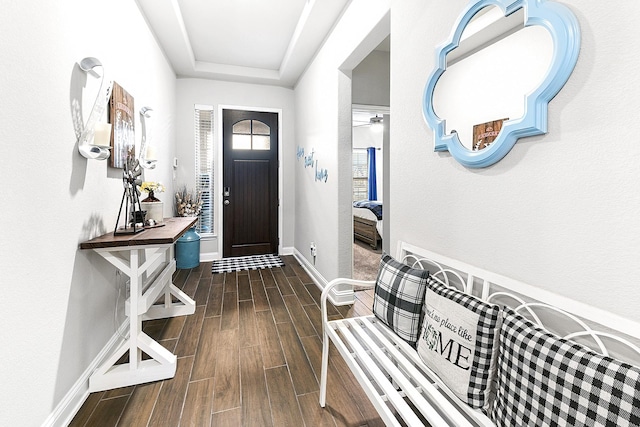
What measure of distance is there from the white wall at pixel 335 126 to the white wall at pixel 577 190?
1.07 m

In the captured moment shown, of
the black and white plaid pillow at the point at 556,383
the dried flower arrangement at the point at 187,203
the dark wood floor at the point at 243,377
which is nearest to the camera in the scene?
the black and white plaid pillow at the point at 556,383

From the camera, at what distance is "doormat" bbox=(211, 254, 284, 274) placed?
4121mm

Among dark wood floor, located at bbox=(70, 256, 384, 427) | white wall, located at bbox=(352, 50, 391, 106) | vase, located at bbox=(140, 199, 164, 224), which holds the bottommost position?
dark wood floor, located at bbox=(70, 256, 384, 427)

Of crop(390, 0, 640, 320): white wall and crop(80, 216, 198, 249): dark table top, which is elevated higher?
crop(390, 0, 640, 320): white wall

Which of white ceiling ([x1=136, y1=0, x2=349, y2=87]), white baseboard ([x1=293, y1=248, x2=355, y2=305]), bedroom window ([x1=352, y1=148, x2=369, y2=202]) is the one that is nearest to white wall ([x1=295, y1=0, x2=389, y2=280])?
white baseboard ([x1=293, y1=248, x2=355, y2=305])

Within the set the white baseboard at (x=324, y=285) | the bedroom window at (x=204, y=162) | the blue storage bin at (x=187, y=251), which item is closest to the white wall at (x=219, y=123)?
the bedroom window at (x=204, y=162)

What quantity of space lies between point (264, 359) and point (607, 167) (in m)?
2.00

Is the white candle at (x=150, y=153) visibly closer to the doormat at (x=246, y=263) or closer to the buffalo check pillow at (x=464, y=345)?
the doormat at (x=246, y=263)

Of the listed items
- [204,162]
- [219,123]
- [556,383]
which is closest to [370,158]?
[219,123]

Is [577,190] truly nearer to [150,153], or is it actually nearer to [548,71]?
[548,71]

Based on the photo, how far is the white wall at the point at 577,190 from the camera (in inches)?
31.0

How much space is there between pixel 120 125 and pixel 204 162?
2.44 metres

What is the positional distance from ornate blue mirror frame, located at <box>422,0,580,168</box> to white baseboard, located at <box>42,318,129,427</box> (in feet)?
7.16

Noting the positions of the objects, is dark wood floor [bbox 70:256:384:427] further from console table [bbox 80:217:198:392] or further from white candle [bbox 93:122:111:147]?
white candle [bbox 93:122:111:147]
